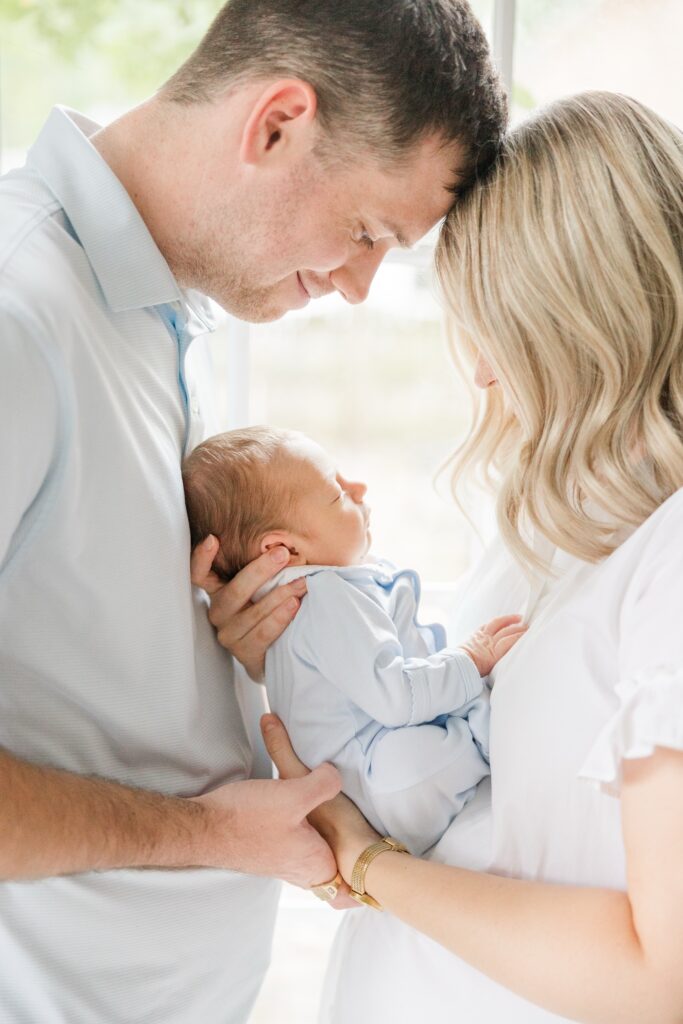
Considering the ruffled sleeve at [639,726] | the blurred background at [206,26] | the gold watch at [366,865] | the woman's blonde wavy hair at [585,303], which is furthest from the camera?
the blurred background at [206,26]

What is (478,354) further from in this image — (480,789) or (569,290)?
(480,789)

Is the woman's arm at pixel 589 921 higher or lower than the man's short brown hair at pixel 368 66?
lower

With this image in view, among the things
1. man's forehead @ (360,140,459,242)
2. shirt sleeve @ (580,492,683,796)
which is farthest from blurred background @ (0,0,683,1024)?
shirt sleeve @ (580,492,683,796)

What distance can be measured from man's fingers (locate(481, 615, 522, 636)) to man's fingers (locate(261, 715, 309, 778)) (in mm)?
366

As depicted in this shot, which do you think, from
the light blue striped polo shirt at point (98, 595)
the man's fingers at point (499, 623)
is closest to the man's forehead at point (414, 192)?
the light blue striped polo shirt at point (98, 595)

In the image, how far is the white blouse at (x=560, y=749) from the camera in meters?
1.05

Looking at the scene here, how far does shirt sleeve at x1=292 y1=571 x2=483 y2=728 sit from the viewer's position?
1.45 metres

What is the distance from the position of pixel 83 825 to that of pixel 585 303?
951 mm

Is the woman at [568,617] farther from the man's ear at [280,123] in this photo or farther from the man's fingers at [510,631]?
the man's ear at [280,123]

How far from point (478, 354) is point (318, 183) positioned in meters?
0.37

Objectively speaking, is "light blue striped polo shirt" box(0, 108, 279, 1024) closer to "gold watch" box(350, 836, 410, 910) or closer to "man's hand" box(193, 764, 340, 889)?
"man's hand" box(193, 764, 340, 889)

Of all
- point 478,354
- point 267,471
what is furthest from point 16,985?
point 478,354

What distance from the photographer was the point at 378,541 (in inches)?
159

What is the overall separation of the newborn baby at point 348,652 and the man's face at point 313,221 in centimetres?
26
